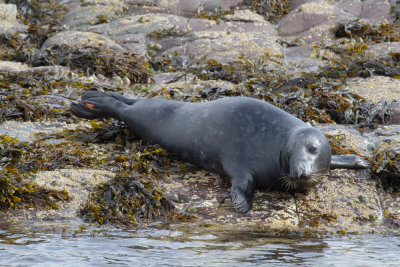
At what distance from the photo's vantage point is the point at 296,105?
6.23 metres

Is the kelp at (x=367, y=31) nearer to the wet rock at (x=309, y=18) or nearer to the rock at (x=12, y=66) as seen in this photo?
the wet rock at (x=309, y=18)

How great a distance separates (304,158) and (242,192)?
537 millimetres

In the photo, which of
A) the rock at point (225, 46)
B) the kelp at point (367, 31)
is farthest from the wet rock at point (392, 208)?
the kelp at point (367, 31)

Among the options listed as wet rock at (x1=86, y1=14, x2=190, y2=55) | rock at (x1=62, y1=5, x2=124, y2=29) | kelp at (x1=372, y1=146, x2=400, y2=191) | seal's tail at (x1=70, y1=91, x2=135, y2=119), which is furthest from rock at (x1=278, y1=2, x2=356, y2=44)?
kelp at (x1=372, y1=146, x2=400, y2=191)

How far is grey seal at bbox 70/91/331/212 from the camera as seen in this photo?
4.22 m

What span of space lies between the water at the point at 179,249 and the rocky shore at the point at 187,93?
0.29 metres

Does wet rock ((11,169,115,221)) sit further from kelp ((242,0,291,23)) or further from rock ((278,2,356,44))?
kelp ((242,0,291,23))

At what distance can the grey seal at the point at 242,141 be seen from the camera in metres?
4.22

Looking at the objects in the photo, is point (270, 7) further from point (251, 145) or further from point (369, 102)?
point (251, 145)

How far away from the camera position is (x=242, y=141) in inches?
179

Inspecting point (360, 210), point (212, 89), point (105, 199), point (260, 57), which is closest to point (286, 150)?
point (360, 210)

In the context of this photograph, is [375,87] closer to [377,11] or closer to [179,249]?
[179,249]

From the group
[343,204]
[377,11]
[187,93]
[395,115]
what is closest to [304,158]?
[343,204]

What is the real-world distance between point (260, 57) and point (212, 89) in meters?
2.71
